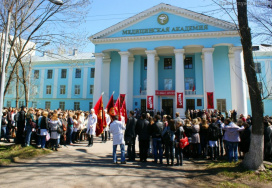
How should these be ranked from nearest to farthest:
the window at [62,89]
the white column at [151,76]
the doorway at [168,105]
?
the white column at [151,76]
the doorway at [168,105]
the window at [62,89]

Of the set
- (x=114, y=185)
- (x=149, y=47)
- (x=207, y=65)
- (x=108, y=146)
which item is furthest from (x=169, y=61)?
(x=114, y=185)

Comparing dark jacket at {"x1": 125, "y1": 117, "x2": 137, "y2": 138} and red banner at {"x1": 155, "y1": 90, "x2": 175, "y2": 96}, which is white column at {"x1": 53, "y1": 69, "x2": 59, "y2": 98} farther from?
dark jacket at {"x1": 125, "y1": 117, "x2": 137, "y2": 138}

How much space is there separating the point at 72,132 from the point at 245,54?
353 inches

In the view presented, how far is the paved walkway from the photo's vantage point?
5.41 m

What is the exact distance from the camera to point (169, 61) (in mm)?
30172

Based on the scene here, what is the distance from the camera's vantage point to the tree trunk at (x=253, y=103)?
21.7 feet

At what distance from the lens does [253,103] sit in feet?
23.1

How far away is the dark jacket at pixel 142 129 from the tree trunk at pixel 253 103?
356 centimetres

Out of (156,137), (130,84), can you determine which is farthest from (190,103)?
(156,137)

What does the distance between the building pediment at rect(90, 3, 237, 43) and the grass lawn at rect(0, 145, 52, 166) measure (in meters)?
20.8

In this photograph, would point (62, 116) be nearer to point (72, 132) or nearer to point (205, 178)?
point (72, 132)

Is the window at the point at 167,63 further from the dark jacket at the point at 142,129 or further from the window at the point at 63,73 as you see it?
the dark jacket at the point at 142,129

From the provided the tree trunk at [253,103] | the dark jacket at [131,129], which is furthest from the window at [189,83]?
the dark jacket at [131,129]

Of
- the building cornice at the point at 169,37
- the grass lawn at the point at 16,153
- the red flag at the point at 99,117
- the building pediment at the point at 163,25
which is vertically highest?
the building pediment at the point at 163,25
